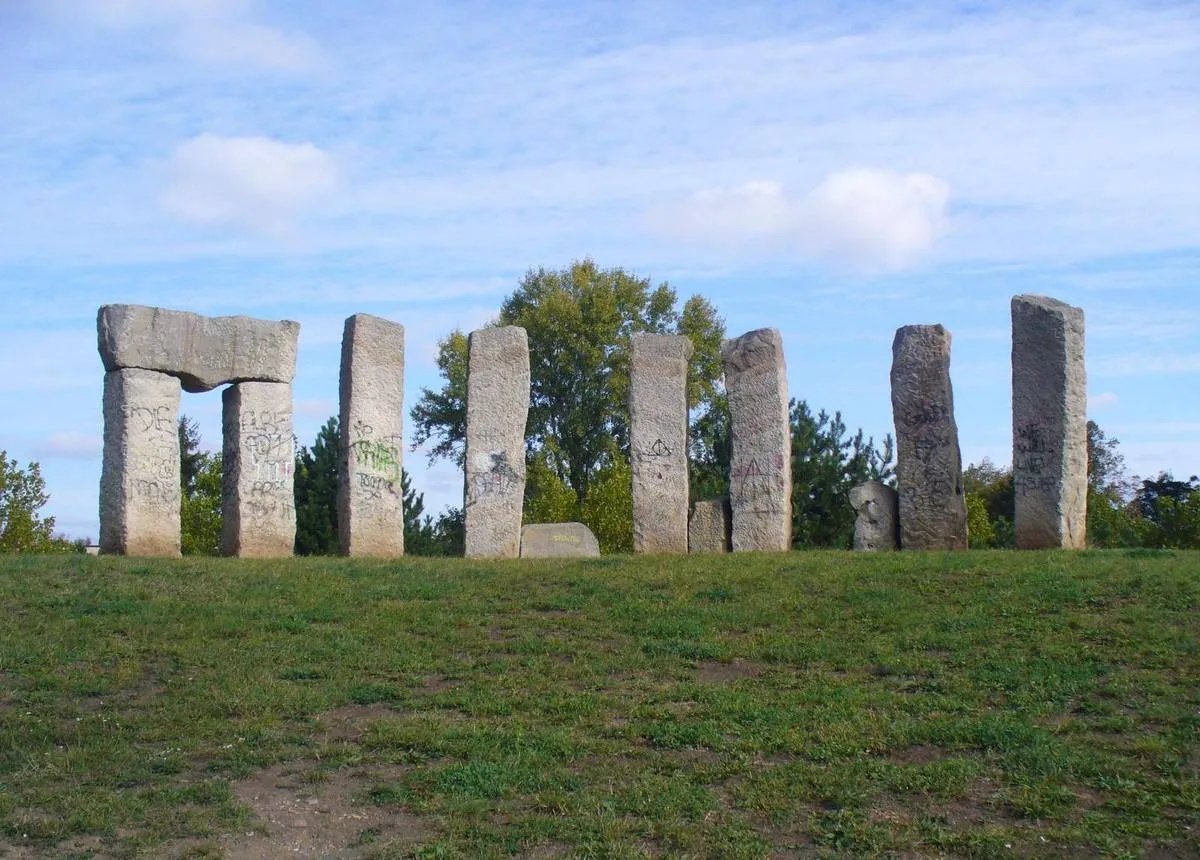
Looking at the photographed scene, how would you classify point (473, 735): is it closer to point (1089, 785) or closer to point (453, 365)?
point (1089, 785)

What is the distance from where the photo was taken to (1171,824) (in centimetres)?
835

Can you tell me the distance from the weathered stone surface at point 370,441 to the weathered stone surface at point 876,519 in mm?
6231

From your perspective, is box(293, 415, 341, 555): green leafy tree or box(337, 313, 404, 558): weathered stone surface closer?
box(337, 313, 404, 558): weathered stone surface

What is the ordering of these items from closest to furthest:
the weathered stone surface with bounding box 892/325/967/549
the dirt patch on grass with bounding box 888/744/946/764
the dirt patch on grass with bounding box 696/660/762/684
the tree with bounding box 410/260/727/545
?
the dirt patch on grass with bounding box 888/744/946/764
the dirt patch on grass with bounding box 696/660/762/684
the weathered stone surface with bounding box 892/325/967/549
the tree with bounding box 410/260/727/545

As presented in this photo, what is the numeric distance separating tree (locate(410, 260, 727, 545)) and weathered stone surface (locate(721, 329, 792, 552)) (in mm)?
18549

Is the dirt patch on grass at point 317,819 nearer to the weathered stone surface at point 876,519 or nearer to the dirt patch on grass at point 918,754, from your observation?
the dirt patch on grass at point 918,754

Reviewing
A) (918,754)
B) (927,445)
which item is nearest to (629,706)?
(918,754)

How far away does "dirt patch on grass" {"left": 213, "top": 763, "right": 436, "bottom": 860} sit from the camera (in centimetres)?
845

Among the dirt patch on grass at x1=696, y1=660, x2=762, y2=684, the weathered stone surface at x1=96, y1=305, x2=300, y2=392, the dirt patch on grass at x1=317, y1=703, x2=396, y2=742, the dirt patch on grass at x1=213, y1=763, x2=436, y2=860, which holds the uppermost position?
the weathered stone surface at x1=96, y1=305, x2=300, y2=392

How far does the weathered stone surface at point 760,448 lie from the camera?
60.0ft

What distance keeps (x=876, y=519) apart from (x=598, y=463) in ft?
71.2

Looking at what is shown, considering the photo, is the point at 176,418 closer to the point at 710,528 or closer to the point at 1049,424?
the point at 710,528

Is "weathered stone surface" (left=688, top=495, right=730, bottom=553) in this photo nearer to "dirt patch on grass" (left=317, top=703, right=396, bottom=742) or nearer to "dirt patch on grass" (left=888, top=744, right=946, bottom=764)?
"dirt patch on grass" (left=317, top=703, right=396, bottom=742)

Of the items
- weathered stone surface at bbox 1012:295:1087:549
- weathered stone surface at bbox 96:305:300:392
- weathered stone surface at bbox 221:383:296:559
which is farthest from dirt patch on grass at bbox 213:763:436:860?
weathered stone surface at bbox 1012:295:1087:549
